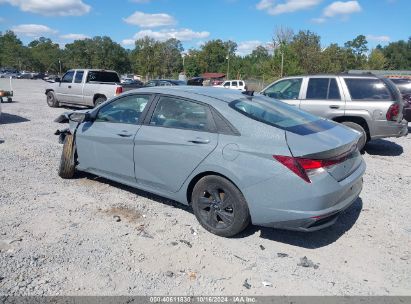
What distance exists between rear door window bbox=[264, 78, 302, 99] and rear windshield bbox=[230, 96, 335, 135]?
4.22m

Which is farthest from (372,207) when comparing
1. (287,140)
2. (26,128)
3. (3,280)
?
(26,128)

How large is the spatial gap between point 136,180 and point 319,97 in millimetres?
5277

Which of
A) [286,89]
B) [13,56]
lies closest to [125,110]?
[286,89]

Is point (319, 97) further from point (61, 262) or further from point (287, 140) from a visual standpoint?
point (61, 262)

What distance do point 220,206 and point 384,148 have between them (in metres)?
6.86

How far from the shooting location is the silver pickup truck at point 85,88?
14289 millimetres

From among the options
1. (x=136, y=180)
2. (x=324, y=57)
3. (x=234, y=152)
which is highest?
(x=324, y=57)

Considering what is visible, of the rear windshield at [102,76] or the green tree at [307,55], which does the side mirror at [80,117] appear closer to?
the rear windshield at [102,76]

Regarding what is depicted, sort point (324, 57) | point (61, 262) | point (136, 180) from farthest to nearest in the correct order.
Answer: point (324, 57), point (136, 180), point (61, 262)

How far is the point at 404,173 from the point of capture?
→ 274 inches

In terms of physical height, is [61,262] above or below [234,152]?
below

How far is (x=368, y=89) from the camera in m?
7.93

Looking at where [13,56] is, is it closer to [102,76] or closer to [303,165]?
[102,76]

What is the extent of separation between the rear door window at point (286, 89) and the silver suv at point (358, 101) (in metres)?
0.03
